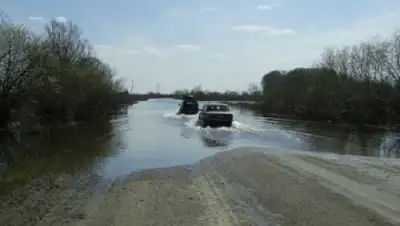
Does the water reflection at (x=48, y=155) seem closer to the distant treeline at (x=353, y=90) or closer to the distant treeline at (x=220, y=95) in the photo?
the distant treeline at (x=353, y=90)

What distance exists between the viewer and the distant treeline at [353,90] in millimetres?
57000

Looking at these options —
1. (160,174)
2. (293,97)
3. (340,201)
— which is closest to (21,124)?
(160,174)

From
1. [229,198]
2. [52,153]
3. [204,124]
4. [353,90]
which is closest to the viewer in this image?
[229,198]

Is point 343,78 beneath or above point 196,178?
above

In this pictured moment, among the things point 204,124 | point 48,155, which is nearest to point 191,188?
point 48,155

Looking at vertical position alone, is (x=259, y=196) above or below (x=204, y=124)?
above

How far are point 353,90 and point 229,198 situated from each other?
55903 millimetres

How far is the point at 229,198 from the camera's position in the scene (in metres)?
10.9

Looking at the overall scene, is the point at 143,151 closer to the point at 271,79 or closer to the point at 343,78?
the point at 343,78

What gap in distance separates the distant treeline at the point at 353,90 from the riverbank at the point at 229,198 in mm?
40515

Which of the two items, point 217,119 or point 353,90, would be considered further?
point 353,90

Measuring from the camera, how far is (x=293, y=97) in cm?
8425

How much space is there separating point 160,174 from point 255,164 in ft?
11.1

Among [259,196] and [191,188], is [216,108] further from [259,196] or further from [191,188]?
[259,196]
